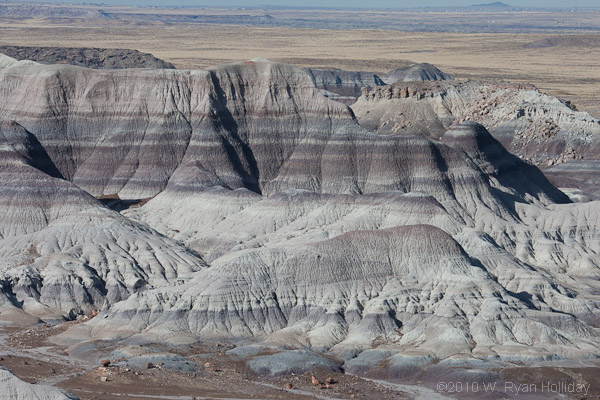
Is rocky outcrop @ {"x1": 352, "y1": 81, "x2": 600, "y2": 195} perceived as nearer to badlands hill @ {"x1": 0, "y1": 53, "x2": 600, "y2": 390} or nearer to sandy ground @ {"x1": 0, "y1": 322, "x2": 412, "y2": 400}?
badlands hill @ {"x1": 0, "y1": 53, "x2": 600, "y2": 390}

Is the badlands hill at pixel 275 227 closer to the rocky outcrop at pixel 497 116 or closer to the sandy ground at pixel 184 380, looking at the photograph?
the sandy ground at pixel 184 380

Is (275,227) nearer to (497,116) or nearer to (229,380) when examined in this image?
(229,380)

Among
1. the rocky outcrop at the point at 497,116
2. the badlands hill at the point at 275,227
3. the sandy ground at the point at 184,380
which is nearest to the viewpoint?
the sandy ground at the point at 184,380

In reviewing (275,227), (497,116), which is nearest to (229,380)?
(275,227)

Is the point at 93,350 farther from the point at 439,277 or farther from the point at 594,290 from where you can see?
the point at 594,290

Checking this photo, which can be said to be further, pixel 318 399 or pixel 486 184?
pixel 486 184

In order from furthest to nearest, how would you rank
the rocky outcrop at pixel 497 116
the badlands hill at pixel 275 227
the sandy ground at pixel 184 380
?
1. the rocky outcrop at pixel 497 116
2. the badlands hill at pixel 275 227
3. the sandy ground at pixel 184 380

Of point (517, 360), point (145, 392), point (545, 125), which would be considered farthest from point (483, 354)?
point (545, 125)

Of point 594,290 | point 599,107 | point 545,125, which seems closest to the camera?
point 594,290

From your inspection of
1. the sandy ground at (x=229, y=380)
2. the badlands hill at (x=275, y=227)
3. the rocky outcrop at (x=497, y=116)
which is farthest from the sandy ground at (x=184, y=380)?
the rocky outcrop at (x=497, y=116)
